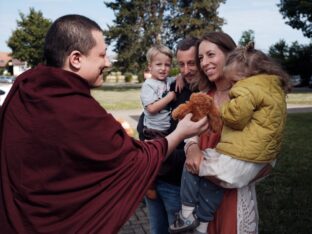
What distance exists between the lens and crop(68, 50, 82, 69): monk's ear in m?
2.02

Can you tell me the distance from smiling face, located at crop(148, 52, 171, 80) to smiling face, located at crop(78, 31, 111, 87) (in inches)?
60.5

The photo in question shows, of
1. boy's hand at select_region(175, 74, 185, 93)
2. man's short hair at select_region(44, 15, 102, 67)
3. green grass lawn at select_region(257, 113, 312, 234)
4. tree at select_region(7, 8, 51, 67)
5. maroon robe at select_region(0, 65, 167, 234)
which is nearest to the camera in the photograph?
maroon robe at select_region(0, 65, 167, 234)

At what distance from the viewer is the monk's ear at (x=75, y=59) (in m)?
2.02

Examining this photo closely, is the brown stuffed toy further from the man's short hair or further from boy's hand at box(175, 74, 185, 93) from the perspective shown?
the man's short hair

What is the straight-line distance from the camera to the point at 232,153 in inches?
97.5

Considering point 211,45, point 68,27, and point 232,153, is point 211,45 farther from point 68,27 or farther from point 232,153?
point 68,27

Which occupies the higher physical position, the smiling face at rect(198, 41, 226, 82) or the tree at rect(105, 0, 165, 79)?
the tree at rect(105, 0, 165, 79)

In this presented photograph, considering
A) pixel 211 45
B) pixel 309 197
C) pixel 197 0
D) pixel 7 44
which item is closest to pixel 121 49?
pixel 197 0

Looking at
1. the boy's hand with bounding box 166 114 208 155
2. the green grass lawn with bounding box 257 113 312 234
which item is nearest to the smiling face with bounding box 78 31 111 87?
the boy's hand with bounding box 166 114 208 155

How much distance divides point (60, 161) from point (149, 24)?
1717 inches

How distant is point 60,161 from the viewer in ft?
6.23

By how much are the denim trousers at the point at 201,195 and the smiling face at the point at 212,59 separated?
2.21 feet

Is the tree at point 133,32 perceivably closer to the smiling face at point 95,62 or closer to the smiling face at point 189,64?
the smiling face at point 189,64

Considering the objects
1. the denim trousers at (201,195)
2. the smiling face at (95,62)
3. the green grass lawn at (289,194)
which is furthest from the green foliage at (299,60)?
the smiling face at (95,62)
